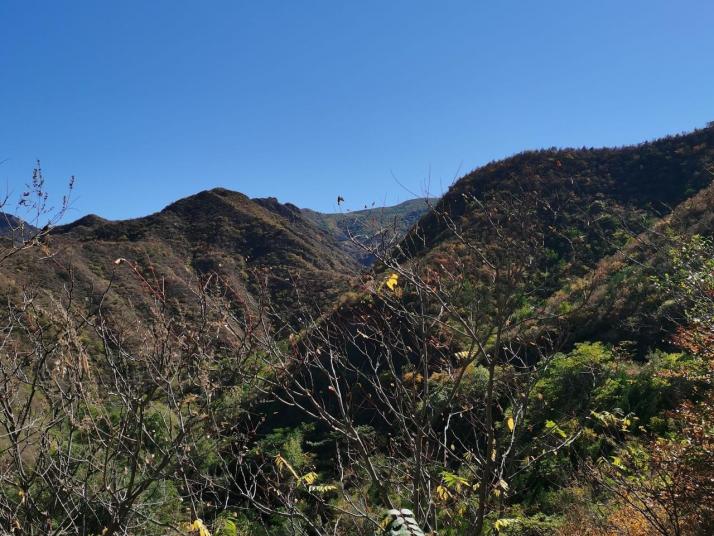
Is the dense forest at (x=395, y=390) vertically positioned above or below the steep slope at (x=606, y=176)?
below

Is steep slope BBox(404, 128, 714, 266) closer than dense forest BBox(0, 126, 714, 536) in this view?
No

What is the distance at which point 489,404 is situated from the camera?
2.91 meters

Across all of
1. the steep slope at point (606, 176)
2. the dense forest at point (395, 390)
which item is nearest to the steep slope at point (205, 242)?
the dense forest at point (395, 390)

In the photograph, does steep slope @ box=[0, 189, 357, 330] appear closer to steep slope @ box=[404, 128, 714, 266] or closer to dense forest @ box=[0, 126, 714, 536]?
dense forest @ box=[0, 126, 714, 536]

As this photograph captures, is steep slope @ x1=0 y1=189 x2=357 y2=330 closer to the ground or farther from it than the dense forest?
farther from it

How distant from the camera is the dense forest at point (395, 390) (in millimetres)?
3061

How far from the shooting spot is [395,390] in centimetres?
347

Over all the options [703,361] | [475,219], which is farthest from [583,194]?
[703,361]

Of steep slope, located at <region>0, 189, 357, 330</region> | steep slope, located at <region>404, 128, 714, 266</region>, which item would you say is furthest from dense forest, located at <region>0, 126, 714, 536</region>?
steep slope, located at <region>0, 189, 357, 330</region>

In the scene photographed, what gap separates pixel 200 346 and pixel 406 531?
6.23 feet

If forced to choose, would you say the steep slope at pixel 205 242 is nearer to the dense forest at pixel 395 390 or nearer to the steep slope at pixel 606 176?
the dense forest at pixel 395 390

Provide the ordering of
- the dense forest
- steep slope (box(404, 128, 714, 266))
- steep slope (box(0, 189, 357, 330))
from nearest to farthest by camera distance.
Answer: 1. the dense forest
2. steep slope (box(404, 128, 714, 266))
3. steep slope (box(0, 189, 357, 330))

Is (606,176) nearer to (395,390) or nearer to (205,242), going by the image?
(395,390)

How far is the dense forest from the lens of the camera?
3061 mm
